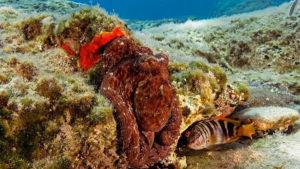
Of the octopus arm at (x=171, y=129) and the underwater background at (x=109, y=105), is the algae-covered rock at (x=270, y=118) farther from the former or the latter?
the octopus arm at (x=171, y=129)

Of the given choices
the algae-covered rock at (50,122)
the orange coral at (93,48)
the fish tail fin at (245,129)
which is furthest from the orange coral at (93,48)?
the fish tail fin at (245,129)

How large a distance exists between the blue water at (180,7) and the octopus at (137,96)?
19.6 m

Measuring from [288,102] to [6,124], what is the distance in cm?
686

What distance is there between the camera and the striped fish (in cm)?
317

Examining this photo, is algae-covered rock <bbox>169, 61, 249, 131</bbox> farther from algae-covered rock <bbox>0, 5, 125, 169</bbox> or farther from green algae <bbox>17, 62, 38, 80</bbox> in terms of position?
green algae <bbox>17, 62, 38, 80</bbox>

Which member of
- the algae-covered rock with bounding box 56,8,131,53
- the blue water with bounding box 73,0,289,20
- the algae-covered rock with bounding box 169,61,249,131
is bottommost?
the algae-covered rock with bounding box 169,61,249,131

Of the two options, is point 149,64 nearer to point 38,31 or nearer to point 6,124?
point 6,124

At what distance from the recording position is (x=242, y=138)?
380 cm

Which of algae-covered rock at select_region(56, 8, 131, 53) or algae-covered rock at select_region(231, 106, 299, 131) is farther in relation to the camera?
algae-covered rock at select_region(231, 106, 299, 131)

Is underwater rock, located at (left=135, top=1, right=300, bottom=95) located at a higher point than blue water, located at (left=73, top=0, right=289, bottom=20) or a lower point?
lower

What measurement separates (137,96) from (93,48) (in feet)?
3.87

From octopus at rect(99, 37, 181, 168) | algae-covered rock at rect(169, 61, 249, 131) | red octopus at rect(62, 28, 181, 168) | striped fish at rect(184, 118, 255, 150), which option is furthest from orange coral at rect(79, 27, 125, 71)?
striped fish at rect(184, 118, 255, 150)

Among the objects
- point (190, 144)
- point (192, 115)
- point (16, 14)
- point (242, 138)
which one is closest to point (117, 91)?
point (192, 115)

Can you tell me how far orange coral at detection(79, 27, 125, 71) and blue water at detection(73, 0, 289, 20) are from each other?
1900 cm
